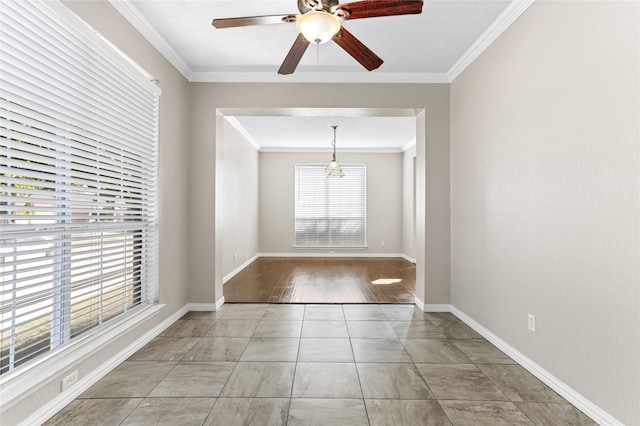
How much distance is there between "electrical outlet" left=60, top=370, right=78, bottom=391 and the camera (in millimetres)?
1966

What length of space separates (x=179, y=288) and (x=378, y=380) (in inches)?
94.4

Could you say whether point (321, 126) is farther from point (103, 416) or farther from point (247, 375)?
point (103, 416)

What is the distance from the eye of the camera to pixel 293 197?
834 cm

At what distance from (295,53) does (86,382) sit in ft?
8.50

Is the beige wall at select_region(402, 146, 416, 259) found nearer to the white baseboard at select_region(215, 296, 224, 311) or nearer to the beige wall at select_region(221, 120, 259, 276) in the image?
the beige wall at select_region(221, 120, 259, 276)

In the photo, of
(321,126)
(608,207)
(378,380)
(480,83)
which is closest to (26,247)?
(378,380)

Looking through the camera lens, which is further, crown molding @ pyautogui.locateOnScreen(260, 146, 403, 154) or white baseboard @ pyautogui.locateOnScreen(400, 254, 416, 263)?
crown molding @ pyautogui.locateOnScreen(260, 146, 403, 154)

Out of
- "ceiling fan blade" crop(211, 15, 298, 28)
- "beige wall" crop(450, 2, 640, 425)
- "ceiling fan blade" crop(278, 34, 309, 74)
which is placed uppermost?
"ceiling fan blade" crop(211, 15, 298, 28)

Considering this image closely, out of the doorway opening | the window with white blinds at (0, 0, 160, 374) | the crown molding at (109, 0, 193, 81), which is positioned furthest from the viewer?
the doorway opening

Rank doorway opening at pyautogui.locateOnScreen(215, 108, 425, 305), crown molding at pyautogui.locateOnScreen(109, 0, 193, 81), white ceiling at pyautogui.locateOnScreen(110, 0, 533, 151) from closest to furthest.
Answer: crown molding at pyautogui.locateOnScreen(109, 0, 193, 81) → white ceiling at pyautogui.locateOnScreen(110, 0, 533, 151) → doorway opening at pyautogui.locateOnScreen(215, 108, 425, 305)

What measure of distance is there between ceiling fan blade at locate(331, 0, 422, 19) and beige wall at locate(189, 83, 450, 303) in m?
1.89

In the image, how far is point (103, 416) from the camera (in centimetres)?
187

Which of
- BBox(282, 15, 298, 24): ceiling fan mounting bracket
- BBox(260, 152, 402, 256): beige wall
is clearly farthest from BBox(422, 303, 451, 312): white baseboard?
BBox(260, 152, 402, 256): beige wall

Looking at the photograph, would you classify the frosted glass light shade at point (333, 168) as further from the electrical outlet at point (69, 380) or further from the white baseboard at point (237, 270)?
the electrical outlet at point (69, 380)
